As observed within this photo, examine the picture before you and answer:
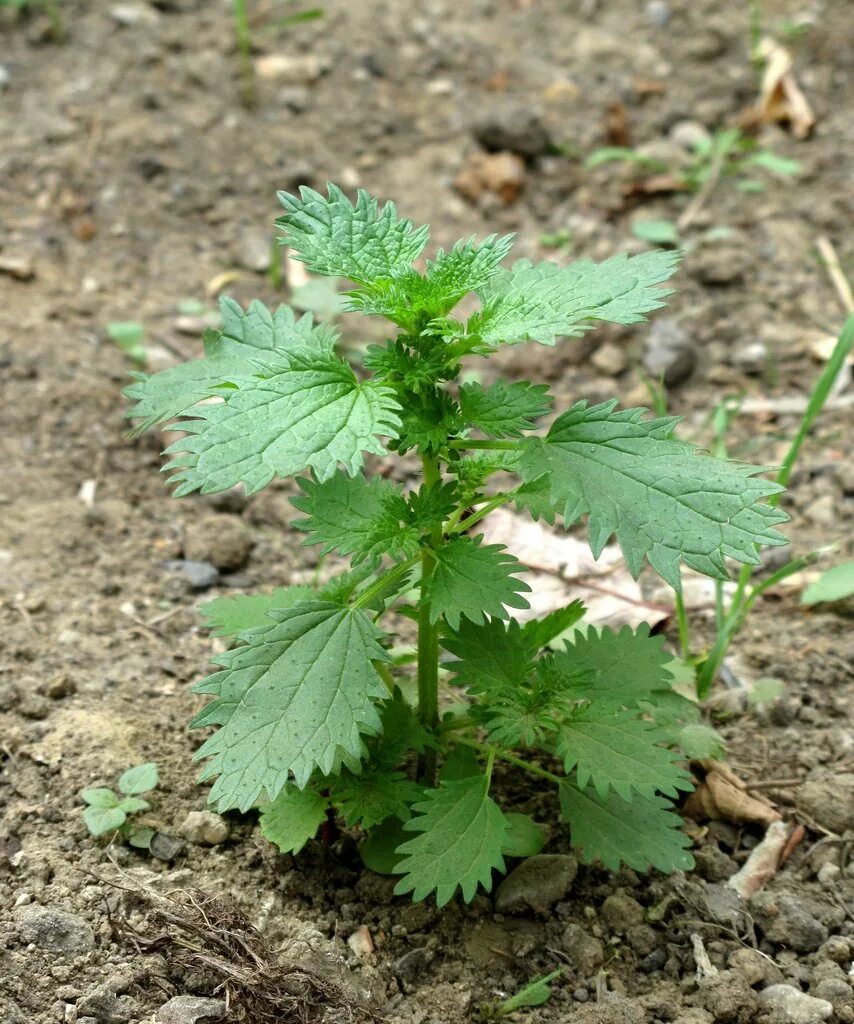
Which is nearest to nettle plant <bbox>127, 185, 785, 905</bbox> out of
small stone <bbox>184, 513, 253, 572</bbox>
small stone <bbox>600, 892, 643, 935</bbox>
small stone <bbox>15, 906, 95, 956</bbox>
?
small stone <bbox>600, 892, 643, 935</bbox>

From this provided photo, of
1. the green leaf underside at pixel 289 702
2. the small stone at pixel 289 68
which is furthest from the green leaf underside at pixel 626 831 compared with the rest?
the small stone at pixel 289 68

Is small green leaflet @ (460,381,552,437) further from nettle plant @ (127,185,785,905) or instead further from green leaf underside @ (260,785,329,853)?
green leaf underside @ (260,785,329,853)

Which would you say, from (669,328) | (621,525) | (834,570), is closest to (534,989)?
(621,525)

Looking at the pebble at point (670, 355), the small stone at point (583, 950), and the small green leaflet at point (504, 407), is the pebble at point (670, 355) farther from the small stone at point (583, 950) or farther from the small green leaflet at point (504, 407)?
the small stone at point (583, 950)

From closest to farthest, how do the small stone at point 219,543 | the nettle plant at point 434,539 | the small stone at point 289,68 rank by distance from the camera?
the nettle plant at point 434,539 → the small stone at point 219,543 → the small stone at point 289,68

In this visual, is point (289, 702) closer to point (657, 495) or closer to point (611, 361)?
point (657, 495)

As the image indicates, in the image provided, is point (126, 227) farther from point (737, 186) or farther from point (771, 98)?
point (771, 98)
